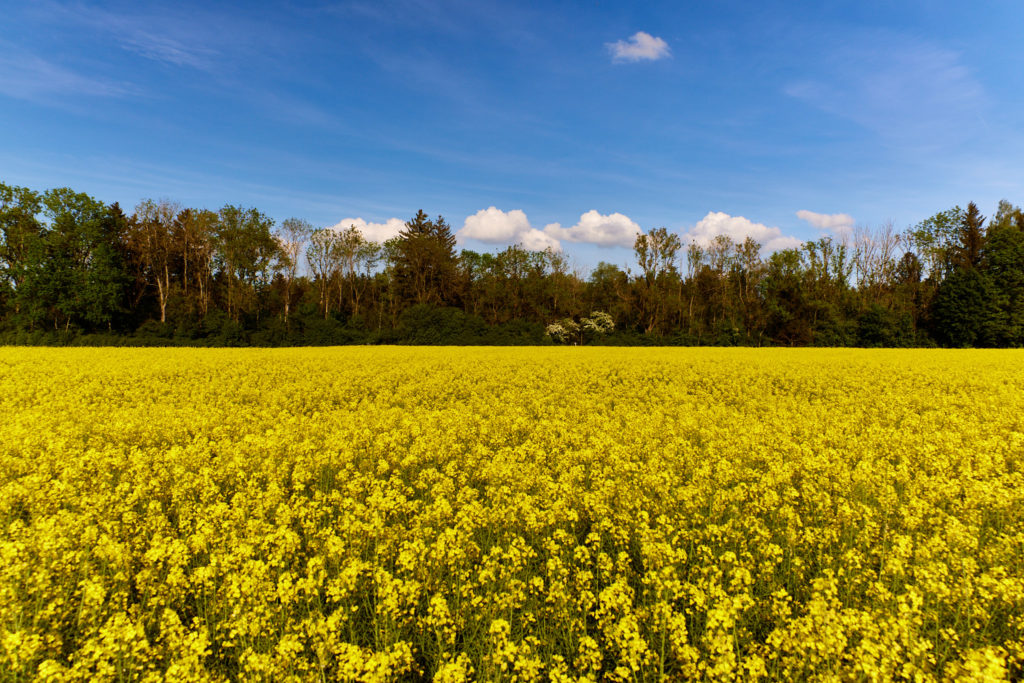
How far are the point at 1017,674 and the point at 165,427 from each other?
11.6m

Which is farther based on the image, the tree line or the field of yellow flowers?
the tree line

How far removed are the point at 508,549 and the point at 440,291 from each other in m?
50.5

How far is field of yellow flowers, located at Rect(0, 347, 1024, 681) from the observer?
118 inches

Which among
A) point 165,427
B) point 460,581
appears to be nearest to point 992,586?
point 460,581

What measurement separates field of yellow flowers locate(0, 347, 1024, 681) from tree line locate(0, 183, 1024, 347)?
3701cm

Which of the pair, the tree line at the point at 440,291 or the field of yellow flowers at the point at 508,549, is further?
the tree line at the point at 440,291

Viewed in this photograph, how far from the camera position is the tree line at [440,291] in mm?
40344

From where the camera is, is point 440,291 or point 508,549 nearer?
point 508,549

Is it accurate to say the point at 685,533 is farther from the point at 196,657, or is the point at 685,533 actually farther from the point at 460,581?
the point at 196,657

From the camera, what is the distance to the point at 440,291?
2101 inches

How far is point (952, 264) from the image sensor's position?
5394cm

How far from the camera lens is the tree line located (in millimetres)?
40344

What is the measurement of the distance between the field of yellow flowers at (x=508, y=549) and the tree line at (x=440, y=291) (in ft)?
121

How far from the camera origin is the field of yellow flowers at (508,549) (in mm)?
3000
